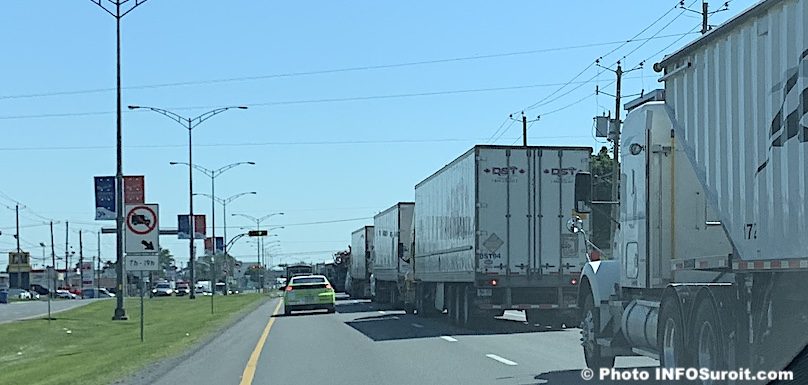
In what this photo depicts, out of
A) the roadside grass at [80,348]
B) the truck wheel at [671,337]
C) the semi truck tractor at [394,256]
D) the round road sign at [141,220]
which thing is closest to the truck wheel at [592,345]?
the truck wheel at [671,337]

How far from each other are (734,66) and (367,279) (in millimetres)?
53159

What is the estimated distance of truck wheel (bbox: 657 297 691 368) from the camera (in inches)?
464

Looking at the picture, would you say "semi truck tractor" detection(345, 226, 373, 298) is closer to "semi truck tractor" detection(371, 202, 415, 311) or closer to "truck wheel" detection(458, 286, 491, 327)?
"semi truck tractor" detection(371, 202, 415, 311)

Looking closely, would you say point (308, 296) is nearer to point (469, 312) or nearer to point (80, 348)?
point (80, 348)

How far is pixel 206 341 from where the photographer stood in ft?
86.8

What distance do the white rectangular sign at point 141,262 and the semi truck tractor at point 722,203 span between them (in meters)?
12.4

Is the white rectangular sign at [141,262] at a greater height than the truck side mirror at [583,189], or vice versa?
the truck side mirror at [583,189]

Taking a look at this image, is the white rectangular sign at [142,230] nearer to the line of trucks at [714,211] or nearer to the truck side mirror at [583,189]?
the line of trucks at [714,211]

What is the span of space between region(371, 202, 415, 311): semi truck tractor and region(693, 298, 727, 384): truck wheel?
28.4 metres

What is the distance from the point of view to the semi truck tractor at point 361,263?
62.3 m

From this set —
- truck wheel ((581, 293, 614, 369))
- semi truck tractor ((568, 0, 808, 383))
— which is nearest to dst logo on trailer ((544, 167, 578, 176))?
truck wheel ((581, 293, 614, 369))

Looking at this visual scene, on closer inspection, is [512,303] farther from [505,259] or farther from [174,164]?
[174,164]

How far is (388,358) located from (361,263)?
46409mm

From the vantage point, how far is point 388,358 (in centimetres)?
1997
